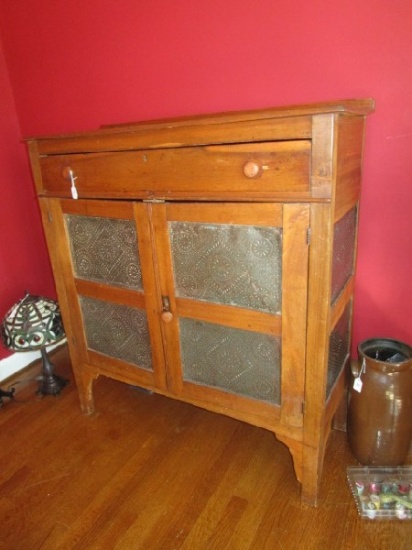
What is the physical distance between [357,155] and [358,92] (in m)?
0.25

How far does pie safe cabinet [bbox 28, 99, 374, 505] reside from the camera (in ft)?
3.33

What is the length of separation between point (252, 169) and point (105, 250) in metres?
0.67

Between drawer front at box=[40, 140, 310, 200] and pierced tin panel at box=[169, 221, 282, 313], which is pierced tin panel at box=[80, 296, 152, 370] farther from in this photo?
drawer front at box=[40, 140, 310, 200]

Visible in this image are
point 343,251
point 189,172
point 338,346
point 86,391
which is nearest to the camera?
point 189,172

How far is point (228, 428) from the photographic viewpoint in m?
1.69

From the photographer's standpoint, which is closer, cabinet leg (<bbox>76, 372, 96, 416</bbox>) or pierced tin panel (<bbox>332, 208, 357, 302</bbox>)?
pierced tin panel (<bbox>332, 208, 357, 302</bbox>)

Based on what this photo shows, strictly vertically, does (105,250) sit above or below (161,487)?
above

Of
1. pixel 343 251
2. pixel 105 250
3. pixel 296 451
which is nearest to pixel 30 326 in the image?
pixel 105 250

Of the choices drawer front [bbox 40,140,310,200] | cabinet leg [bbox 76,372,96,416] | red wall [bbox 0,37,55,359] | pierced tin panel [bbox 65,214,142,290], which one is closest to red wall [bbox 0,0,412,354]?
red wall [bbox 0,37,55,359]

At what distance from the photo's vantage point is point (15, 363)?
2.19 meters

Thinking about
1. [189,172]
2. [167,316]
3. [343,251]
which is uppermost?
[189,172]

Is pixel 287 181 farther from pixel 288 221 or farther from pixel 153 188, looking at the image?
pixel 153 188

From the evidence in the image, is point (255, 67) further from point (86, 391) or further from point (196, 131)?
point (86, 391)

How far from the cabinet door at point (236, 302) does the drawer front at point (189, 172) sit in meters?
0.05
